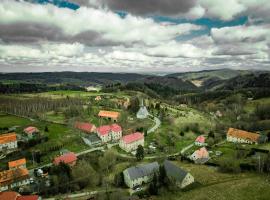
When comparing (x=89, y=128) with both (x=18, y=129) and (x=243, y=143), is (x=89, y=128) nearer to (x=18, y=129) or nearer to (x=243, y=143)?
(x=18, y=129)

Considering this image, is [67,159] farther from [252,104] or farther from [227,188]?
[252,104]

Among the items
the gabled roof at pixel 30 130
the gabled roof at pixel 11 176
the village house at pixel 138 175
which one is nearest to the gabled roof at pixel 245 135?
the village house at pixel 138 175

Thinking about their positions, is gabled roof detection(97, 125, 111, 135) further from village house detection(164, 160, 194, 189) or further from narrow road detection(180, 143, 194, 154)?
village house detection(164, 160, 194, 189)

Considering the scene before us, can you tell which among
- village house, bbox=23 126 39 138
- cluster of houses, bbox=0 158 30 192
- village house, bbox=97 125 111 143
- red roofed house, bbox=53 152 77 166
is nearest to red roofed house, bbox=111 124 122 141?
village house, bbox=97 125 111 143

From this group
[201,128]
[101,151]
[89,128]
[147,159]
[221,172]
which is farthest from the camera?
[201,128]

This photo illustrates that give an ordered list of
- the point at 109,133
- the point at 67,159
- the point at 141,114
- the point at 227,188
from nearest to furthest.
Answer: the point at 227,188 → the point at 67,159 → the point at 109,133 → the point at 141,114

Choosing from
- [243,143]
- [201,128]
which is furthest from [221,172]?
[201,128]

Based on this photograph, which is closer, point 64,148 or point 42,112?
point 64,148

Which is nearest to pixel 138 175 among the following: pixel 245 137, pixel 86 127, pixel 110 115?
pixel 86 127
